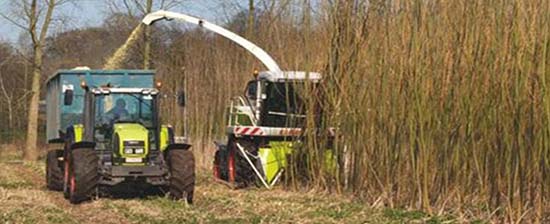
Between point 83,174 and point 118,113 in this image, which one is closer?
point 83,174

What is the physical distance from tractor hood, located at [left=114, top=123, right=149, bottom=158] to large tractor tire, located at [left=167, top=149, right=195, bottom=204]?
1.32 feet

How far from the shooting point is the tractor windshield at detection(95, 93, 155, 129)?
1266 cm

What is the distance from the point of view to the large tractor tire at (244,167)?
14620 millimetres

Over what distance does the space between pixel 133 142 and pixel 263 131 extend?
9.95ft

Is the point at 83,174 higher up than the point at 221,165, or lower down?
higher up

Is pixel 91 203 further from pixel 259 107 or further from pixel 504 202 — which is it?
pixel 504 202

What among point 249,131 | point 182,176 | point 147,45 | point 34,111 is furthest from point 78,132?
point 34,111

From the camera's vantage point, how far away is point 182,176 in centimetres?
1177

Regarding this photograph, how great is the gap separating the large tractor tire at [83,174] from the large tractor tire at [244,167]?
3351 millimetres

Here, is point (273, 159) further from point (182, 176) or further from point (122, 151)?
point (122, 151)

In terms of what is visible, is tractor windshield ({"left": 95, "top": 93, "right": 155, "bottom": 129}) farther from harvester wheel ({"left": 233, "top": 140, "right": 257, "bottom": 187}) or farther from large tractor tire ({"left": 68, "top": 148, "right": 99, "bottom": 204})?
harvester wheel ({"left": 233, "top": 140, "right": 257, "bottom": 187})

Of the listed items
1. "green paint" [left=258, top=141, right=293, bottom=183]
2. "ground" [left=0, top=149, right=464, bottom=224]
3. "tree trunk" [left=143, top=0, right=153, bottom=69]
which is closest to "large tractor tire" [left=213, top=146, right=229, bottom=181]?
"green paint" [left=258, top=141, right=293, bottom=183]

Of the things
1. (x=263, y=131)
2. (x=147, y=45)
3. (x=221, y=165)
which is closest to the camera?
(x=263, y=131)

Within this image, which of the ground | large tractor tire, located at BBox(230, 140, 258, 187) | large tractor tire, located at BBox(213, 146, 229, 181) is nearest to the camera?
the ground
